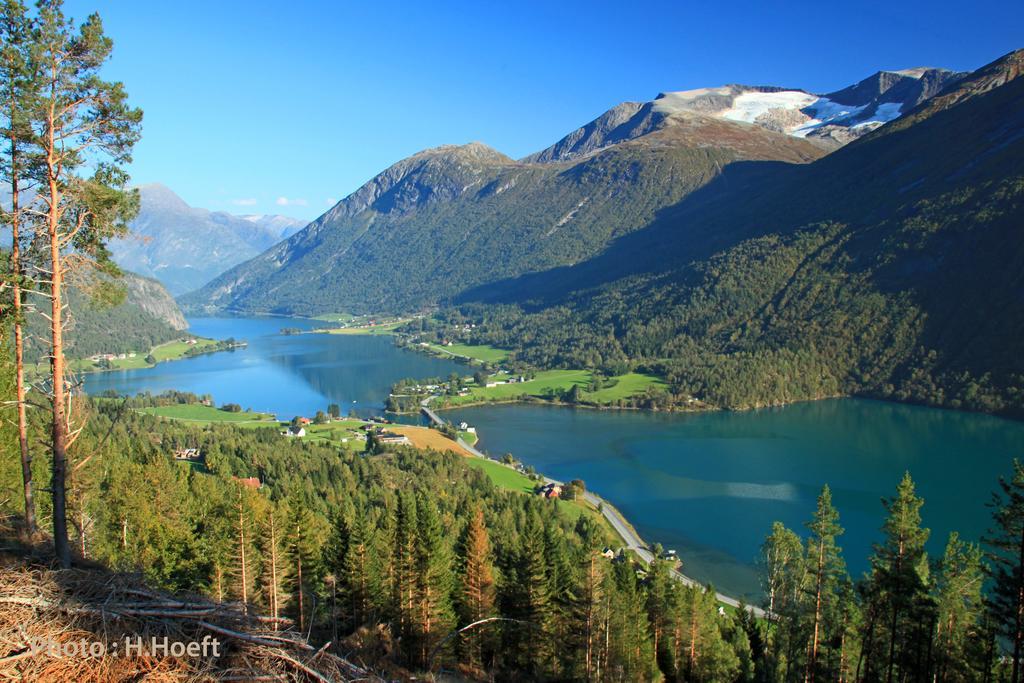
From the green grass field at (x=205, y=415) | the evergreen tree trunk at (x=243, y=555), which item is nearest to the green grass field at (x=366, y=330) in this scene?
the green grass field at (x=205, y=415)

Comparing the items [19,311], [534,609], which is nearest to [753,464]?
[534,609]

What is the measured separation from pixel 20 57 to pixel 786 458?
2475 inches

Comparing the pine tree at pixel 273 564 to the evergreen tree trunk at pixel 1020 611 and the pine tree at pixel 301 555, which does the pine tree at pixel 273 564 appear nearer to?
the pine tree at pixel 301 555

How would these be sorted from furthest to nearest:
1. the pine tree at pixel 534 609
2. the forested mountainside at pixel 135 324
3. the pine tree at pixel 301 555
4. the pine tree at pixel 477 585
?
the forested mountainside at pixel 135 324 → the pine tree at pixel 477 585 → the pine tree at pixel 301 555 → the pine tree at pixel 534 609

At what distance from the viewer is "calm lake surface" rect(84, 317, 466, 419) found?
3558 inches

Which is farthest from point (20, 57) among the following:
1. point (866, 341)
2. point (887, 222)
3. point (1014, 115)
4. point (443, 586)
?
point (1014, 115)

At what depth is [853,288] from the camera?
→ 112 meters

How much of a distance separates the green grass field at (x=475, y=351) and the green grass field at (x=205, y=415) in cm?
6079

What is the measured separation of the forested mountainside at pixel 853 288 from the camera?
3647 inches

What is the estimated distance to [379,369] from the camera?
118812mm

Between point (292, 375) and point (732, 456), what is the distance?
76.7 m

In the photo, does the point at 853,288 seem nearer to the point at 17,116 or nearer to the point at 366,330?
the point at 17,116

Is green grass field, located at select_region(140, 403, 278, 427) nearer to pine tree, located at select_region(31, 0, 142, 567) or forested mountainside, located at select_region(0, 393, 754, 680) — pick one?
Result: forested mountainside, located at select_region(0, 393, 754, 680)

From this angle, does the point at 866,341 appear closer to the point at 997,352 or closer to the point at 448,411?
the point at 997,352
